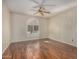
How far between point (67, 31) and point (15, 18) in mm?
4187

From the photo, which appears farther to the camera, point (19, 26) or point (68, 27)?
point (19, 26)

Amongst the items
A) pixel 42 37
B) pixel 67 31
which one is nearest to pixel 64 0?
pixel 67 31

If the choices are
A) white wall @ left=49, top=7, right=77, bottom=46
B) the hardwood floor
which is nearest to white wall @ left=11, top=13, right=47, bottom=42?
the hardwood floor

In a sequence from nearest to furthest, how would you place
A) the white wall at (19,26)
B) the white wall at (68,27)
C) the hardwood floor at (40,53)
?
the hardwood floor at (40,53) < the white wall at (68,27) < the white wall at (19,26)

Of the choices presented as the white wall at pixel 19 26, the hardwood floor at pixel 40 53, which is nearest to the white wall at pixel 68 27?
the hardwood floor at pixel 40 53

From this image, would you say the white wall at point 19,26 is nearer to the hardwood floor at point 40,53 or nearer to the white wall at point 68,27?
the hardwood floor at point 40,53

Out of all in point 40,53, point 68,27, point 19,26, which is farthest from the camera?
point 19,26

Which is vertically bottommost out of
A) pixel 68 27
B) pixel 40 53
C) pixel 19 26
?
pixel 40 53

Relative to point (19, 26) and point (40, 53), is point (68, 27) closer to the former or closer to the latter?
point (40, 53)

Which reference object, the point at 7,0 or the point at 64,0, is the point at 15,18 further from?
the point at 64,0

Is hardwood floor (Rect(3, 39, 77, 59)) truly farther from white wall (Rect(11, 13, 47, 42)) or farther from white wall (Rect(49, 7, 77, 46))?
white wall (Rect(11, 13, 47, 42))

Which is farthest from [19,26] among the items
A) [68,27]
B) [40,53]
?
[68,27]

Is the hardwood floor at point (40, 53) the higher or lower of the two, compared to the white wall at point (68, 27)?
lower

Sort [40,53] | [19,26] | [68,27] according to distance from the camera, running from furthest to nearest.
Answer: [19,26] < [68,27] < [40,53]
